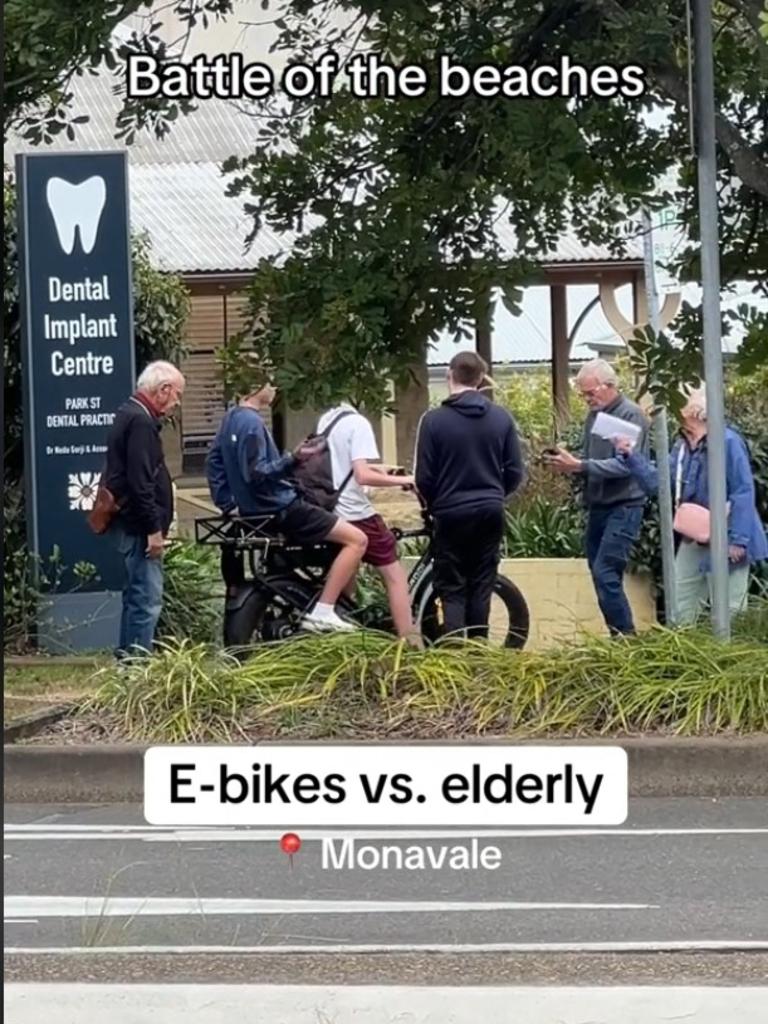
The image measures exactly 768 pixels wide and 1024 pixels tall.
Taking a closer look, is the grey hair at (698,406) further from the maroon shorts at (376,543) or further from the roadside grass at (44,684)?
the roadside grass at (44,684)

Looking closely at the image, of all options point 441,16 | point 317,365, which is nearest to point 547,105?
point 441,16

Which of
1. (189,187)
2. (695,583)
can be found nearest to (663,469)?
(695,583)

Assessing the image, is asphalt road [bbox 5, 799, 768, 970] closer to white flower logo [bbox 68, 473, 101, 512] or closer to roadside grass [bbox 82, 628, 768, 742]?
roadside grass [bbox 82, 628, 768, 742]

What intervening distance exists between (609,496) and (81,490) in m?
3.52

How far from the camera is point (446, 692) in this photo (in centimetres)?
889

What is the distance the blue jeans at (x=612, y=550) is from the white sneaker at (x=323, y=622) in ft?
5.31

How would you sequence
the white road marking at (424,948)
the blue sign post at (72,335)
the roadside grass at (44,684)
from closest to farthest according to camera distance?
the white road marking at (424,948)
the roadside grass at (44,684)
the blue sign post at (72,335)

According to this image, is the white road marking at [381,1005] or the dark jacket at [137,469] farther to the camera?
the dark jacket at [137,469]

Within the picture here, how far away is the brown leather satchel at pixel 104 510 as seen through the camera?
9.93 metres

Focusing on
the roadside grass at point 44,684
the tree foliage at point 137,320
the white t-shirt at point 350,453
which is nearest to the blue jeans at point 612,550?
the white t-shirt at point 350,453

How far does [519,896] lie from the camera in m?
6.57

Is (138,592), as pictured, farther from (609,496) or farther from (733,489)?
(733,489)

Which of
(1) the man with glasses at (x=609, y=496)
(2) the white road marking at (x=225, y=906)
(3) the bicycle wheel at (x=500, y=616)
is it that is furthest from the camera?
(1) the man with glasses at (x=609, y=496)

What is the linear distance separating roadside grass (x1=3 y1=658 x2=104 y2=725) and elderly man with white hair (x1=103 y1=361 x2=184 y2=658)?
351 millimetres
